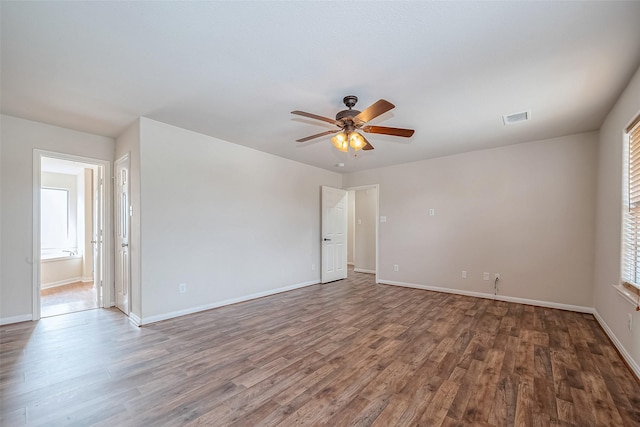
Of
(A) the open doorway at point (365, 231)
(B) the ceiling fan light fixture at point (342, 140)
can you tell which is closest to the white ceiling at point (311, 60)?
(B) the ceiling fan light fixture at point (342, 140)

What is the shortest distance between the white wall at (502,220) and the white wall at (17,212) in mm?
5724

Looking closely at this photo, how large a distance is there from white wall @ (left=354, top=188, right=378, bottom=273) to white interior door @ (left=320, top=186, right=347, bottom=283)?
102 centimetres

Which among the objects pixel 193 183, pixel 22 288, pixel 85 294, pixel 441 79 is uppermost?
pixel 441 79

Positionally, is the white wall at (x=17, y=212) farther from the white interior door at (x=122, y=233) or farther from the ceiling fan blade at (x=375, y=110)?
the ceiling fan blade at (x=375, y=110)

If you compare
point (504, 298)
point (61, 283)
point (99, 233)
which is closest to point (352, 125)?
point (504, 298)

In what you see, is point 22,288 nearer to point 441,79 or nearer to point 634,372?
point 441,79

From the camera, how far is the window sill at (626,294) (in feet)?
7.61

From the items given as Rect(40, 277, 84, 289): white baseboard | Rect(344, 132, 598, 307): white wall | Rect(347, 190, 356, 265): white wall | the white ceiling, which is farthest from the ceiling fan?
Rect(40, 277, 84, 289): white baseboard

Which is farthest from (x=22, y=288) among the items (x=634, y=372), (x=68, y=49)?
(x=634, y=372)

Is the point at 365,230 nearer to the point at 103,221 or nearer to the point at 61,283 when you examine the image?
the point at 103,221

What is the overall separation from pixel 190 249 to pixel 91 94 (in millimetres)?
2086

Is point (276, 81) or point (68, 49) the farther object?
point (276, 81)

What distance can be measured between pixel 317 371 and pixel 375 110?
233cm

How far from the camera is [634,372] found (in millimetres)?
2238
